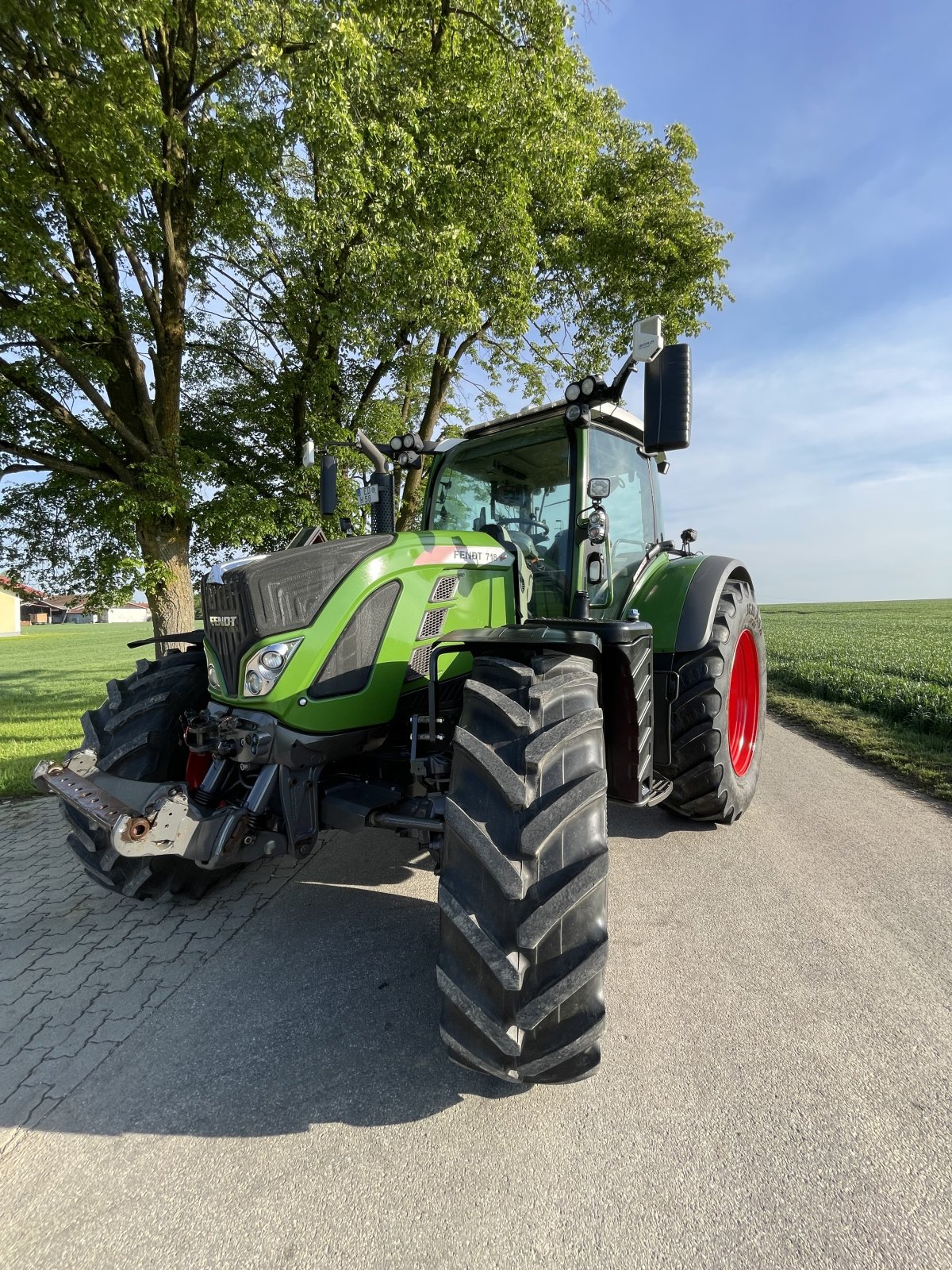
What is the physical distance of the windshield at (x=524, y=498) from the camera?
10.9 ft

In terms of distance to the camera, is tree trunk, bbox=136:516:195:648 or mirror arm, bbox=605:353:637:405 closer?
mirror arm, bbox=605:353:637:405

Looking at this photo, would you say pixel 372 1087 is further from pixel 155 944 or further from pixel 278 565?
pixel 278 565

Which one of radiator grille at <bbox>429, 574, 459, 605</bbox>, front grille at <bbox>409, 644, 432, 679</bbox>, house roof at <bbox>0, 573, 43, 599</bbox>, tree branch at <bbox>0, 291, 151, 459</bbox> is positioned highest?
tree branch at <bbox>0, 291, 151, 459</bbox>

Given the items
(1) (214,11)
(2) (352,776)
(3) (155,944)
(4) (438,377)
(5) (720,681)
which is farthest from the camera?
(4) (438,377)

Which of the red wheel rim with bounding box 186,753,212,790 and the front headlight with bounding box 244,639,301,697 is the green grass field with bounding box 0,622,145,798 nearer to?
→ the red wheel rim with bounding box 186,753,212,790

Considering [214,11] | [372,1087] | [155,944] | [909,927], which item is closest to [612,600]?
[909,927]

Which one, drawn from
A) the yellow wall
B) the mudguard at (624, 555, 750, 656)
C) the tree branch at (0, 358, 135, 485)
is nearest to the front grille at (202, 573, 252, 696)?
the mudguard at (624, 555, 750, 656)

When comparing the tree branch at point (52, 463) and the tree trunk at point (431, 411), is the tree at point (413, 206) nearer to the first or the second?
the tree trunk at point (431, 411)

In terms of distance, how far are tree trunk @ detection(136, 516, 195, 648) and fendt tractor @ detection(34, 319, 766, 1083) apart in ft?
11.2

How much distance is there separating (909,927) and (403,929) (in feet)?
6.97

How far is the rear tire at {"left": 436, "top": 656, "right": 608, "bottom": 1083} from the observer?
1652 millimetres

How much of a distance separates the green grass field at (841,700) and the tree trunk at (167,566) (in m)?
1.62

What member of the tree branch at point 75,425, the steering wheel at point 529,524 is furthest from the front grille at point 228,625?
the tree branch at point 75,425

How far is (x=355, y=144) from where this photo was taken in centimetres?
558
